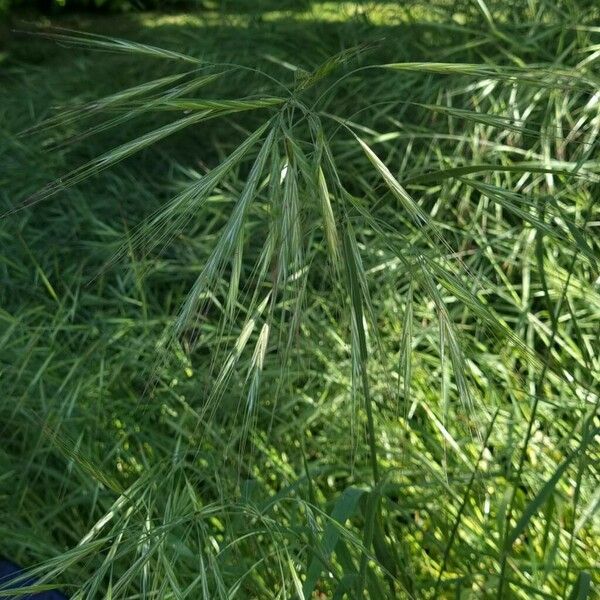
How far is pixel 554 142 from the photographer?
3.08 meters

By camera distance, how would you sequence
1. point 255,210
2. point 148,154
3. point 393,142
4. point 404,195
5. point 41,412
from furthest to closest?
point 148,154 → point 393,142 → point 255,210 → point 41,412 → point 404,195

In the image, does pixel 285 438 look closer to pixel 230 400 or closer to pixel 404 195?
pixel 230 400

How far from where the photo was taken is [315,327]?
106 inches

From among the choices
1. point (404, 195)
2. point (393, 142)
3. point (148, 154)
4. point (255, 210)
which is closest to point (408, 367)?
point (404, 195)

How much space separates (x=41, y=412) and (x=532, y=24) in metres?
1.89

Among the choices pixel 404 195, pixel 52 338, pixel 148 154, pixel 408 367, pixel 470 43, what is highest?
pixel 404 195

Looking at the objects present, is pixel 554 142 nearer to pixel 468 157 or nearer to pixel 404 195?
pixel 468 157

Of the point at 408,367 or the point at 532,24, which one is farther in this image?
the point at 532,24

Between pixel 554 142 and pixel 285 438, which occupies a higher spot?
pixel 554 142

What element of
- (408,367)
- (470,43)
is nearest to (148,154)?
(470,43)

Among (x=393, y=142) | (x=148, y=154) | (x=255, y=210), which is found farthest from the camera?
(x=148, y=154)

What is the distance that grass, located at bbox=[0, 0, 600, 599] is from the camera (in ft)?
3.87

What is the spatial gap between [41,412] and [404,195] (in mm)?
1454

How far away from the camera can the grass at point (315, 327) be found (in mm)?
1180
